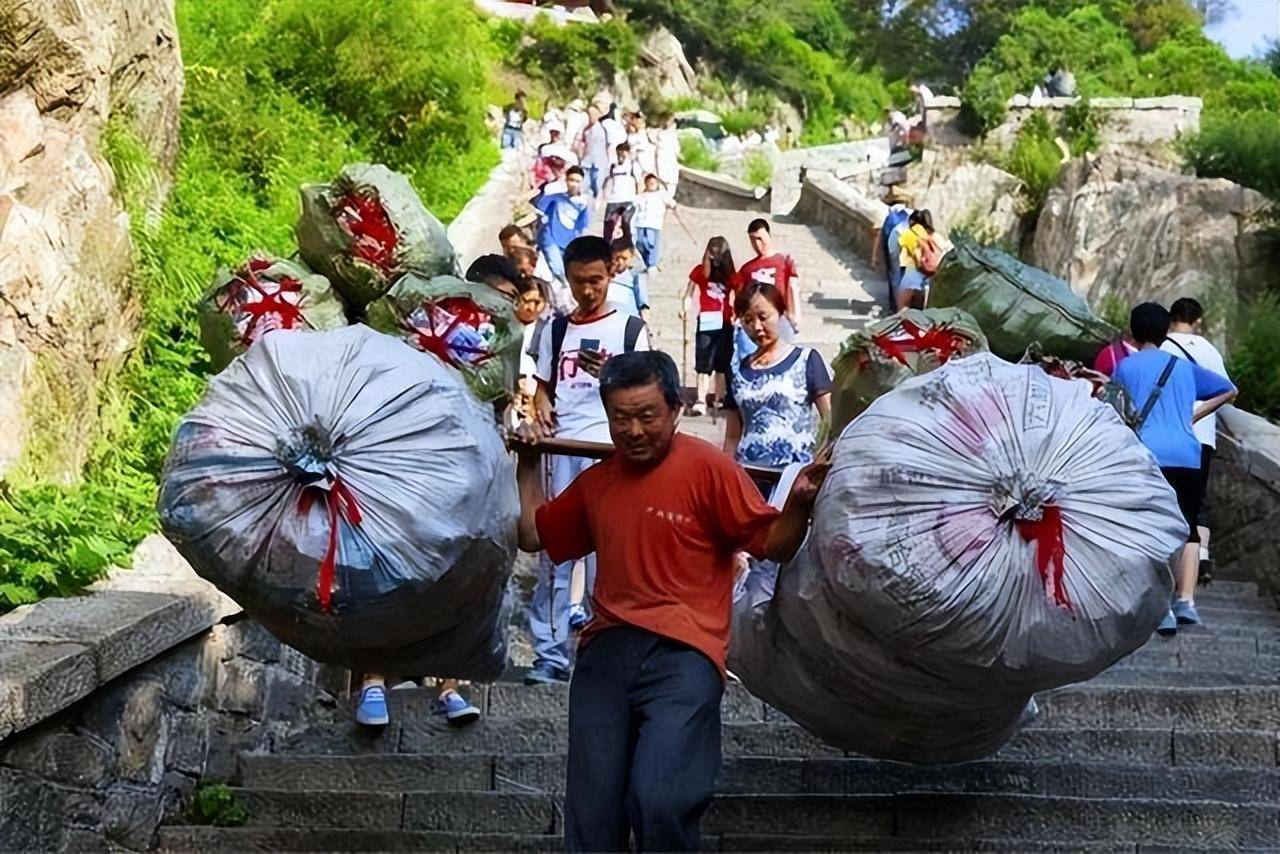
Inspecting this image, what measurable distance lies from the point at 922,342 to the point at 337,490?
188 cm

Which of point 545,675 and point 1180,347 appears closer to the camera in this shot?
point 545,675

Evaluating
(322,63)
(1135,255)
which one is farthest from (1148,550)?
(322,63)

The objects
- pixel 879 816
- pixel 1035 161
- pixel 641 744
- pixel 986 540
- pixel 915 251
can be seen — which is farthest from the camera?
pixel 1035 161

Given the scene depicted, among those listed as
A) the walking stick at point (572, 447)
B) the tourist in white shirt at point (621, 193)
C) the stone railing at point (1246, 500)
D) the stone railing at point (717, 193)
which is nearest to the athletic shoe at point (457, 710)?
the walking stick at point (572, 447)

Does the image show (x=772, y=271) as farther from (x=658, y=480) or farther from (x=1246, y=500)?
(x=658, y=480)

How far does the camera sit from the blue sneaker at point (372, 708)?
5266 mm

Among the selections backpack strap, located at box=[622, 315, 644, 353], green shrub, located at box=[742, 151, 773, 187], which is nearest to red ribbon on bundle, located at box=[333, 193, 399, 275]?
backpack strap, located at box=[622, 315, 644, 353]

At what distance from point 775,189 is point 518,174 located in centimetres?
670

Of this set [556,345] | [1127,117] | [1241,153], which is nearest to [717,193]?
[1127,117]

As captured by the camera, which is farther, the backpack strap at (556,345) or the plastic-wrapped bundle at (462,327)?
the backpack strap at (556,345)

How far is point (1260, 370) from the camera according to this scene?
9711 millimetres

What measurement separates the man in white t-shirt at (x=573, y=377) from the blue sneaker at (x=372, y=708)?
0.54m

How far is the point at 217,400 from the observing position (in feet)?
11.6

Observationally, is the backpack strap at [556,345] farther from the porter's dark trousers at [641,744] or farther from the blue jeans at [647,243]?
the blue jeans at [647,243]
